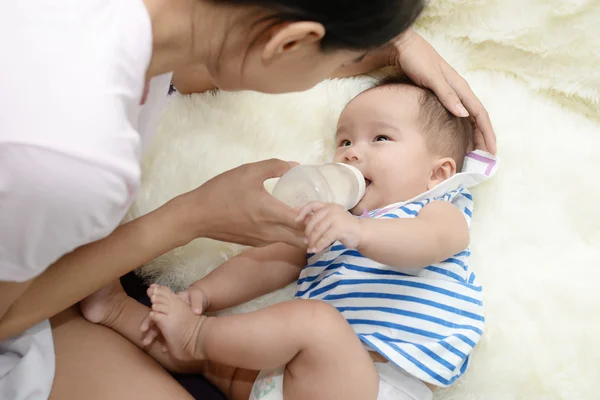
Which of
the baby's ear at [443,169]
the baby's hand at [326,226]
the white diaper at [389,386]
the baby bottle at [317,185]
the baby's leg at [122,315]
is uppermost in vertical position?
the baby's hand at [326,226]

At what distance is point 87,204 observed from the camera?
2.23 feet

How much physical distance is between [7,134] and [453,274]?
0.74m

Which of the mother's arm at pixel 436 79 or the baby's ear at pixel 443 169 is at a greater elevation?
the mother's arm at pixel 436 79

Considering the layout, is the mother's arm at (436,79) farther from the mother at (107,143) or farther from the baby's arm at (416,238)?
the mother at (107,143)

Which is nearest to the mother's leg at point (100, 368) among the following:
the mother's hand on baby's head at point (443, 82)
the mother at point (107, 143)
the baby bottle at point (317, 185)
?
the mother at point (107, 143)

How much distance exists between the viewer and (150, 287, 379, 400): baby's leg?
37.0 inches

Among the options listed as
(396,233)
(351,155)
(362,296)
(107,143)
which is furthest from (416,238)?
(107,143)

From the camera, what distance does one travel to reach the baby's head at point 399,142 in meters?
1.14

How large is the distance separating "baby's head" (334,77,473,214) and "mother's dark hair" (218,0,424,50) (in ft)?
1.29

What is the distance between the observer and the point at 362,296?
3.40ft

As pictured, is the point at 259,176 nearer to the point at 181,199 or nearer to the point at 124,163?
the point at 181,199

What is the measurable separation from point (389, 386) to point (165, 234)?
443 millimetres

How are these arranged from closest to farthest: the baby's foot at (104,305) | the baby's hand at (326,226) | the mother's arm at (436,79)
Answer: the baby's hand at (326,226)
the baby's foot at (104,305)
the mother's arm at (436,79)

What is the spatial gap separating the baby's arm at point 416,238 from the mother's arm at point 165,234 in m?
0.11
